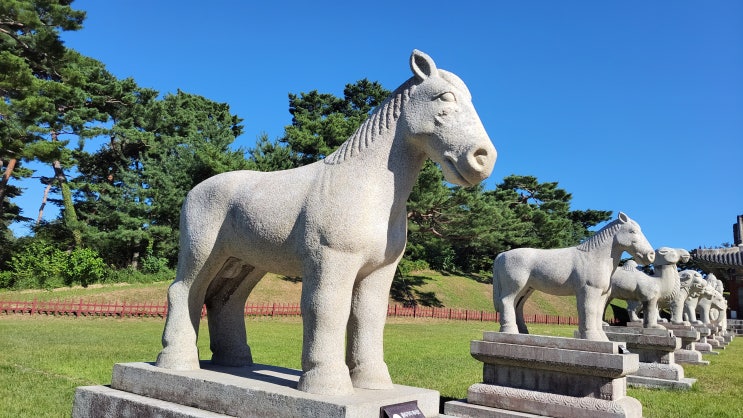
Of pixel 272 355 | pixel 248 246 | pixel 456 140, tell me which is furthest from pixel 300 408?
pixel 272 355

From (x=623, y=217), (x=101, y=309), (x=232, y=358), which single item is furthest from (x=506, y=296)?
(x=101, y=309)

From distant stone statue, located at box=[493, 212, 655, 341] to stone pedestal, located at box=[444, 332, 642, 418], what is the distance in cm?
64

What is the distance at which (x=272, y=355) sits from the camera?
34.9ft

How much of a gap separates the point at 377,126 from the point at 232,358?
Result: 2.17m

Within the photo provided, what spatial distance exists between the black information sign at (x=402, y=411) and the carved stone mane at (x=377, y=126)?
1514 mm

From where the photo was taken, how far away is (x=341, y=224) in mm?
3008

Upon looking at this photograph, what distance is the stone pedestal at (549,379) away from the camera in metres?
5.37

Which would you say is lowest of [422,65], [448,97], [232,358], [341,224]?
[232,358]

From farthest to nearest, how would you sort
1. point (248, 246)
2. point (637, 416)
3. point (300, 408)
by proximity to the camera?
1. point (637, 416)
2. point (248, 246)
3. point (300, 408)

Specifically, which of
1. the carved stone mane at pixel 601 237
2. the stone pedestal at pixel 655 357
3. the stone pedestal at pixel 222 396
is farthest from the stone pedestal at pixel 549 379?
the stone pedestal at pixel 655 357

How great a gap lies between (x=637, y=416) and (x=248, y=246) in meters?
4.75

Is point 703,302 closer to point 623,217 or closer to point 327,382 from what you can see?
point 623,217

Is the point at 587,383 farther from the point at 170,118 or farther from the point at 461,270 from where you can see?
Result: the point at 461,270

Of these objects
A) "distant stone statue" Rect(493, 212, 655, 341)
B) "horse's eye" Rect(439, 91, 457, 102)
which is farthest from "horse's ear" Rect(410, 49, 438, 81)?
"distant stone statue" Rect(493, 212, 655, 341)
